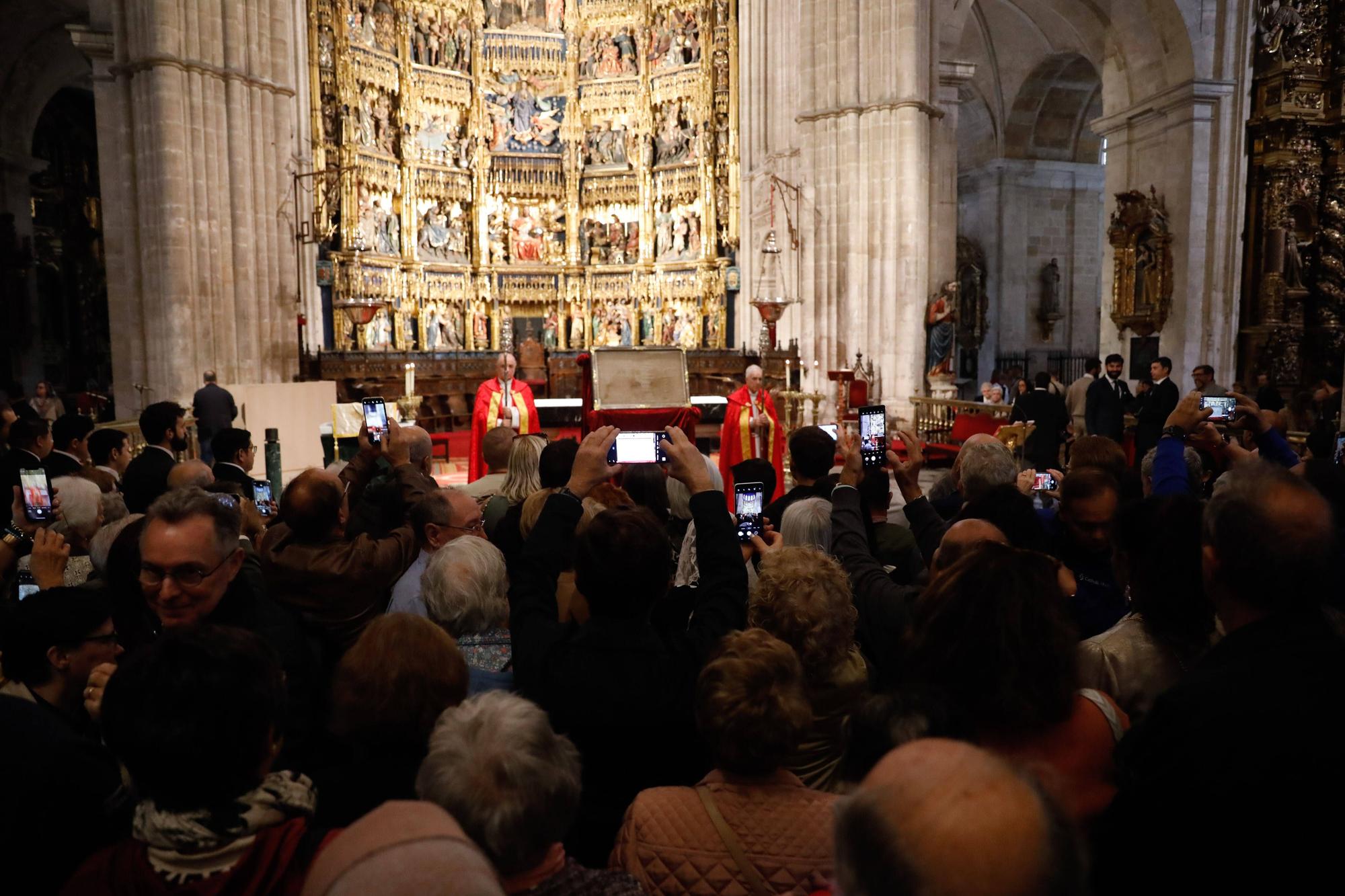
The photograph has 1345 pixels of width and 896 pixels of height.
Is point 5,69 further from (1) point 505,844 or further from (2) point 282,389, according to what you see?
(1) point 505,844

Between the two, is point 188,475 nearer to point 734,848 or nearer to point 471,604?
point 471,604

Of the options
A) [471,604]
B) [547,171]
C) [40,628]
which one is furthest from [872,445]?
[547,171]

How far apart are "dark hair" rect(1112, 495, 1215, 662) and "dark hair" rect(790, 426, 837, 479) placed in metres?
2.10

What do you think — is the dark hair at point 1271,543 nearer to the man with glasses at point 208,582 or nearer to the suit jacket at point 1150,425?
the man with glasses at point 208,582

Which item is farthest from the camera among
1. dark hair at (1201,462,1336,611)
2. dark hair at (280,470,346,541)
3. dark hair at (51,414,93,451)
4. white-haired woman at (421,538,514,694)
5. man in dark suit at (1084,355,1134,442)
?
man in dark suit at (1084,355,1134,442)

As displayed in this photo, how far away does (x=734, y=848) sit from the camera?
171cm

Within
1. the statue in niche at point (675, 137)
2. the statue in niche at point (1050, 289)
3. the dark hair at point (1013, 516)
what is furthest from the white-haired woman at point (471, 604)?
the statue in niche at point (1050, 289)

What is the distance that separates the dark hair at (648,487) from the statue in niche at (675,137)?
55.9ft

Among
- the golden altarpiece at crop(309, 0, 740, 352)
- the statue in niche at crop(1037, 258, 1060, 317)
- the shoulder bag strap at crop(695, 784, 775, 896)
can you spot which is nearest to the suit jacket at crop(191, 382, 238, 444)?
the golden altarpiece at crop(309, 0, 740, 352)

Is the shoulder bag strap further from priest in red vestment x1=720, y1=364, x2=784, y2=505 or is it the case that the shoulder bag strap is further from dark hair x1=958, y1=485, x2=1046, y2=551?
priest in red vestment x1=720, y1=364, x2=784, y2=505

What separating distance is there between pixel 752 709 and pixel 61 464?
532cm

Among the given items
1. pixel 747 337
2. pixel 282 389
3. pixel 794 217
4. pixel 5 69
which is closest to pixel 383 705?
pixel 282 389

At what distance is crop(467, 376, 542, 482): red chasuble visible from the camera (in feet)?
32.5

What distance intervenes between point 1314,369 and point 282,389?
612 inches
